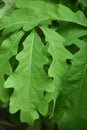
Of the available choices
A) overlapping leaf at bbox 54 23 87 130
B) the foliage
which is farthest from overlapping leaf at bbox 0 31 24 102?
overlapping leaf at bbox 54 23 87 130

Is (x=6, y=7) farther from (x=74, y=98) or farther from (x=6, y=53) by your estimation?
(x=74, y=98)

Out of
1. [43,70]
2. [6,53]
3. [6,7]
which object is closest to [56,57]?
[43,70]

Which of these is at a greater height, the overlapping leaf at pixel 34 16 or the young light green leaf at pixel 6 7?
the overlapping leaf at pixel 34 16

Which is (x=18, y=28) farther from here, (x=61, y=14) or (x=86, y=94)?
(x=86, y=94)

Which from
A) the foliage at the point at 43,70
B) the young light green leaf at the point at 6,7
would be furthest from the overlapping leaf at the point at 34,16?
the young light green leaf at the point at 6,7

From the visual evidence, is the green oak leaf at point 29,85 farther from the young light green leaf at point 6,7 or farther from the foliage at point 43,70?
the young light green leaf at point 6,7

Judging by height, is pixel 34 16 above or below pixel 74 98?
above

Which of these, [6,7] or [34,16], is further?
[6,7]

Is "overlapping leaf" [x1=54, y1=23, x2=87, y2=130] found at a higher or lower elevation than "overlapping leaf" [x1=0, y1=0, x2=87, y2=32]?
lower

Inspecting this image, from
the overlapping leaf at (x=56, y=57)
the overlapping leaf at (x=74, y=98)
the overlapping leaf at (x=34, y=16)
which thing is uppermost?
the overlapping leaf at (x=34, y=16)

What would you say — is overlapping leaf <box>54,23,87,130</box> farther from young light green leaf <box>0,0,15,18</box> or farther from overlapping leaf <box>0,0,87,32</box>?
young light green leaf <box>0,0,15,18</box>
